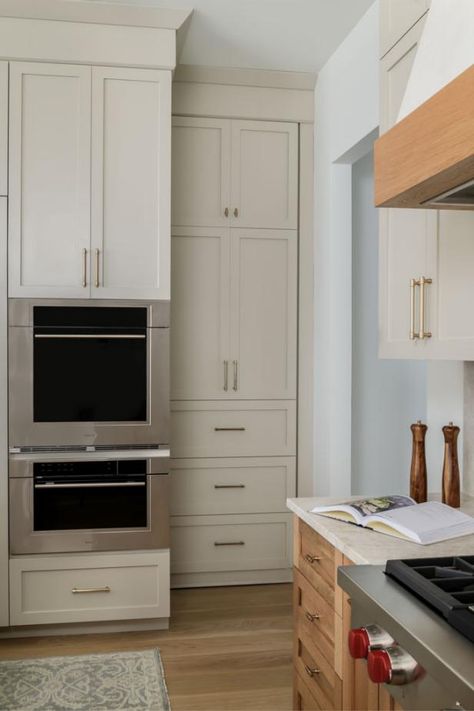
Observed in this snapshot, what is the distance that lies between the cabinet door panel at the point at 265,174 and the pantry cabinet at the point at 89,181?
2.18ft

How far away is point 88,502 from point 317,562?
4.88 ft

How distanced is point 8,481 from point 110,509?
1.50ft

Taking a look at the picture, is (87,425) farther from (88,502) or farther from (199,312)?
(199,312)

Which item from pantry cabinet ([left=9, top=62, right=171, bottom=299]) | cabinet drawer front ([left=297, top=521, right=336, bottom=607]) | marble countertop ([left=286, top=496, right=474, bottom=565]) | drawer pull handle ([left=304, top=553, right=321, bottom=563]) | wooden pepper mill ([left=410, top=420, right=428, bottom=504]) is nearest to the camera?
marble countertop ([left=286, top=496, right=474, bottom=565])

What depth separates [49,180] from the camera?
3.28m

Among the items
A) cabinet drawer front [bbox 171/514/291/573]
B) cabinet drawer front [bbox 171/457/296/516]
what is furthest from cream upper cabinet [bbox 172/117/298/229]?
cabinet drawer front [bbox 171/514/291/573]

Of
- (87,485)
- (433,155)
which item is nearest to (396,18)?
(433,155)

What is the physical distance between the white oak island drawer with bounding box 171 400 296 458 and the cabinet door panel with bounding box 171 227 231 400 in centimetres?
8

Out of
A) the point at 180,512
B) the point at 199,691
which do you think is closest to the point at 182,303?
the point at 180,512

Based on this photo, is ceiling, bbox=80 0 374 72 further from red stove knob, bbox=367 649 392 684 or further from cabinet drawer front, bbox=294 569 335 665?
red stove knob, bbox=367 649 392 684

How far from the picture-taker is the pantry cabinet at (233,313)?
12.8ft

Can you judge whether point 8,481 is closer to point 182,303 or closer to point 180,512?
point 180,512

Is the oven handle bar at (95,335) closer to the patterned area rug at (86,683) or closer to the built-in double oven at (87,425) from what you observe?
the built-in double oven at (87,425)

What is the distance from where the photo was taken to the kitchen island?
5.63 ft
